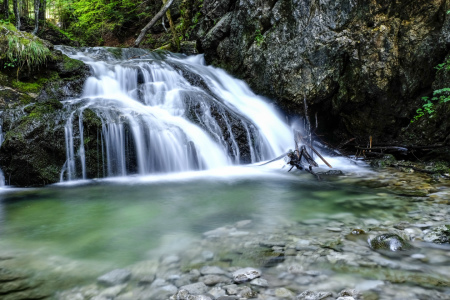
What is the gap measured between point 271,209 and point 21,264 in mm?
2752

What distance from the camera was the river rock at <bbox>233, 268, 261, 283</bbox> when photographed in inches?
79.7

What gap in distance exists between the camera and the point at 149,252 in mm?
2635

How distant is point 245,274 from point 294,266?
40 centimetres

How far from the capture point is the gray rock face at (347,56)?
6789 mm

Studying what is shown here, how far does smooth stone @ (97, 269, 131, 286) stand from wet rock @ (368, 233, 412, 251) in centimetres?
204

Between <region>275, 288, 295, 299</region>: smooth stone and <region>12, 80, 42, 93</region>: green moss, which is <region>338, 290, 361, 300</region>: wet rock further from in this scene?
<region>12, 80, 42, 93</region>: green moss

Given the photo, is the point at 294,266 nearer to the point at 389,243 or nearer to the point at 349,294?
the point at 349,294

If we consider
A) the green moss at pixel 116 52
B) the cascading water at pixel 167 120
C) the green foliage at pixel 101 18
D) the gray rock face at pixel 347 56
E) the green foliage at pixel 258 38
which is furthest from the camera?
the green foliage at pixel 101 18

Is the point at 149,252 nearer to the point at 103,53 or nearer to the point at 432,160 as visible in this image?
the point at 432,160

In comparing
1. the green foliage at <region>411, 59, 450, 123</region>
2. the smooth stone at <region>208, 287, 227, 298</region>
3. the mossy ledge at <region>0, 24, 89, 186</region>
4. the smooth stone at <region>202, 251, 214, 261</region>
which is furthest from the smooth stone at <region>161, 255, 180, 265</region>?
the green foliage at <region>411, 59, 450, 123</region>

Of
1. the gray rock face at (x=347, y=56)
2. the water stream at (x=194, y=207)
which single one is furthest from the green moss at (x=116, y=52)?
the gray rock face at (x=347, y=56)

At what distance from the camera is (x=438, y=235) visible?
2.55m

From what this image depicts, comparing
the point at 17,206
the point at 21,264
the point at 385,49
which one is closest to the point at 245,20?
the point at 385,49

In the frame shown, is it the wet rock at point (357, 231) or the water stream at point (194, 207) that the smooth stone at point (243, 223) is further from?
the wet rock at point (357, 231)
